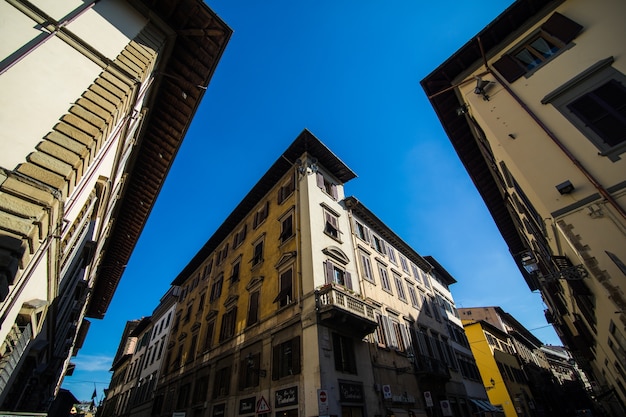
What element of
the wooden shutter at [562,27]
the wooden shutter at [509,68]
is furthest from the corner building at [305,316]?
the wooden shutter at [562,27]

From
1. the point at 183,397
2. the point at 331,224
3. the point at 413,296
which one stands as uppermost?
the point at 331,224

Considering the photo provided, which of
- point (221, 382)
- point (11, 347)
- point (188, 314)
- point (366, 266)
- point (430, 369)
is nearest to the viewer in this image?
point (11, 347)

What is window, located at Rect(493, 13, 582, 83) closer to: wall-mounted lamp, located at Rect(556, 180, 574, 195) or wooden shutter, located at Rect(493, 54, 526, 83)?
wooden shutter, located at Rect(493, 54, 526, 83)

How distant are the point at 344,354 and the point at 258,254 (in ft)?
28.4

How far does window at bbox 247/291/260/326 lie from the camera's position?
15344 mm

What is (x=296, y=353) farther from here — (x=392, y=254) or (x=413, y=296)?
(x=392, y=254)

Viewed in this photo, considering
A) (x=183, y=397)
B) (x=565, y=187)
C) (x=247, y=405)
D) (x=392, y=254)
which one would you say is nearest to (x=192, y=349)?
(x=183, y=397)

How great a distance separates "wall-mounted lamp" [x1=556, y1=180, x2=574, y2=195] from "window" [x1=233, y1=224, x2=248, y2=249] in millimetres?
18875

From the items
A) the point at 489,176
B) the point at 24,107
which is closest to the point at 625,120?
the point at 489,176

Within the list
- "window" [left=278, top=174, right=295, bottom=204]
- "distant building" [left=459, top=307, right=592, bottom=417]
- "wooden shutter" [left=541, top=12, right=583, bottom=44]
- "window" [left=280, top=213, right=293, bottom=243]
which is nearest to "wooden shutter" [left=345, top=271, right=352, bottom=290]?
"window" [left=280, top=213, right=293, bottom=243]

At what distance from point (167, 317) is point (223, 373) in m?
18.3

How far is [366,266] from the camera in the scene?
57.6ft

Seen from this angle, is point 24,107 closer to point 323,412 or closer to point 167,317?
point 323,412

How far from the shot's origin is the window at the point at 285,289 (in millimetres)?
13916
